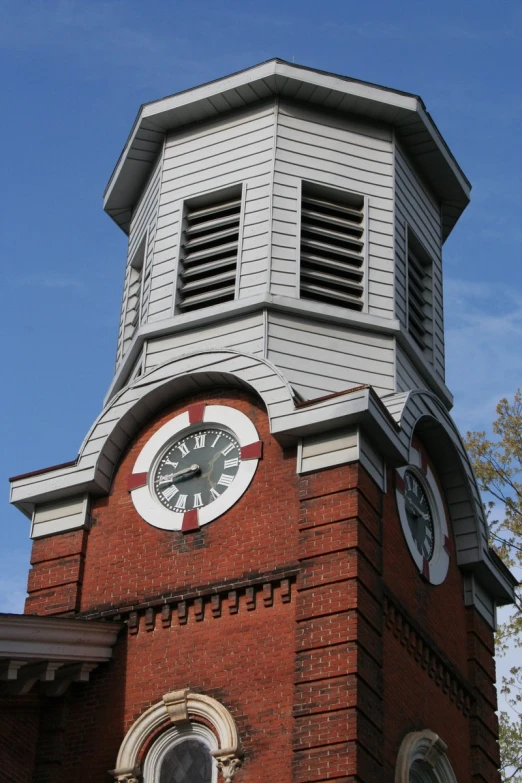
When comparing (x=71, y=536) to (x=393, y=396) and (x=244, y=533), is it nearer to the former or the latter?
(x=244, y=533)

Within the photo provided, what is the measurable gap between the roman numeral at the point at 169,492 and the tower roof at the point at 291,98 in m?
6.68

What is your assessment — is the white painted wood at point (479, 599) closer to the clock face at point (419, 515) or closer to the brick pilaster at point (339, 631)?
the clock face at point (419, 515)

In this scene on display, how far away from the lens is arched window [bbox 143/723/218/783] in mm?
18125

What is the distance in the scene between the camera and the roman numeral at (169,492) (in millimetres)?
20594

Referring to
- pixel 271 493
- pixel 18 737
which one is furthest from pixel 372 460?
pixel 18 737

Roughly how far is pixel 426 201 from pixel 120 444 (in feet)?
23.2

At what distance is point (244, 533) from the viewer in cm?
1958

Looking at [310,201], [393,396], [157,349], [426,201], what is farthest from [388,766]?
[426,201]

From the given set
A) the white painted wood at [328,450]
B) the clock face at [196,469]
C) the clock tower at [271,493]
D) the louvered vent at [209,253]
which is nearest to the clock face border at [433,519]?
the clock tower at [271,493]

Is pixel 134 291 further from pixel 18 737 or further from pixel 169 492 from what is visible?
pixel 18 737

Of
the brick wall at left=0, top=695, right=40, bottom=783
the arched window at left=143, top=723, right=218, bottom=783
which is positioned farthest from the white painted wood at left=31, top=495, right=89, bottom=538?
the arched window at left=143, top=723, right=218, bottom=783

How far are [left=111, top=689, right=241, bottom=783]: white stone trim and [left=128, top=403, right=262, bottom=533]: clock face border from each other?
2402 mm

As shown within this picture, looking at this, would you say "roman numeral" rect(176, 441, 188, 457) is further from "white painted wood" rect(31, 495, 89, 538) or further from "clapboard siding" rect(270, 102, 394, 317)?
"clapboard siding" rect(270, 102, 394, 317)

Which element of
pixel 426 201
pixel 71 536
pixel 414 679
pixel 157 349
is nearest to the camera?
pixel 414 679
